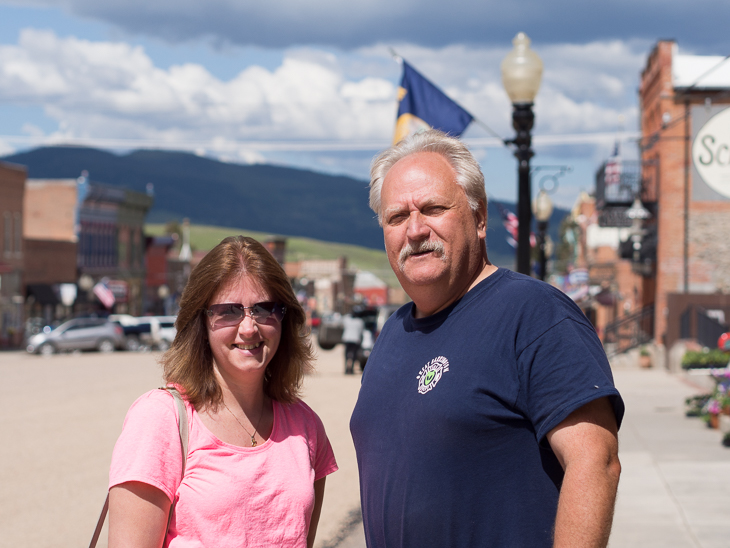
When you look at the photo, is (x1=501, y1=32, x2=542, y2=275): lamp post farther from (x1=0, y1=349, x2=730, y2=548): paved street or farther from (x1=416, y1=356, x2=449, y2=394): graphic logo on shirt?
(x1=416, y1=356, x2=449, y2=394): graphic logo on shirt

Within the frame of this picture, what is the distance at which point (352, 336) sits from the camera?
998 inches

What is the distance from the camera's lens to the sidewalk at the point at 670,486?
705 centimetres

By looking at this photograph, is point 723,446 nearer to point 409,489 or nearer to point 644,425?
point 644,425

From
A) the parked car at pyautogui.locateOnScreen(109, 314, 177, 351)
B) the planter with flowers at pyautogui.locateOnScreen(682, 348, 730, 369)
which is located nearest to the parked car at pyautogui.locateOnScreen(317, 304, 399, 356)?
the planter with flowers at pyautogui.locateOnScreen(682, 348, 730, 369)

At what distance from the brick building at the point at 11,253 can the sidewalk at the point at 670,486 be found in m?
38.9

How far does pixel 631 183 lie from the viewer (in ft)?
102

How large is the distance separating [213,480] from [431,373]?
82 cm

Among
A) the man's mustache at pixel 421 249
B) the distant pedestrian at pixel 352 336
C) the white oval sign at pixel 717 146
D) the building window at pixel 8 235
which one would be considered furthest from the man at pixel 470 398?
the building window at pixel 8 235

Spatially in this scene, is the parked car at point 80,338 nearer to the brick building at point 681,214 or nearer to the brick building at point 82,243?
the brick building at point 82,243

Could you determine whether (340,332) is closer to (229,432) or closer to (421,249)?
(229,432)

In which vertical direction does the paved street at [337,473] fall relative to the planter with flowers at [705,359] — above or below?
below

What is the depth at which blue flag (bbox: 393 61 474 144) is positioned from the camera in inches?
424

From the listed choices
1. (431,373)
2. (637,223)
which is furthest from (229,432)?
(637,223)

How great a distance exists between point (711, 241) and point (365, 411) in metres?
28.3
